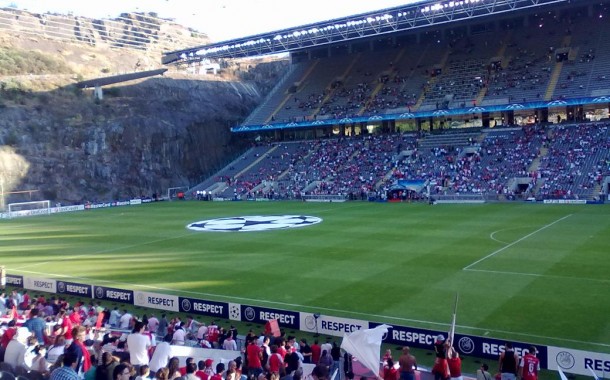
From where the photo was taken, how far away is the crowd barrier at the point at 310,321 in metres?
13.4

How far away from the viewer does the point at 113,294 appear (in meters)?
22.9

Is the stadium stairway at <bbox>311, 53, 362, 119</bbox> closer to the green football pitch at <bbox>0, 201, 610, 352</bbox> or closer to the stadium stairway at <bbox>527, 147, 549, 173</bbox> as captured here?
the stadium stairway at <bbox>527, 147, 549, 173</bbox>

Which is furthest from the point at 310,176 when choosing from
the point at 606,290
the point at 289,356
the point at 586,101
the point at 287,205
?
the point at 289,356

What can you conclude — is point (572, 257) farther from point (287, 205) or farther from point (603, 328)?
point (287, 205)

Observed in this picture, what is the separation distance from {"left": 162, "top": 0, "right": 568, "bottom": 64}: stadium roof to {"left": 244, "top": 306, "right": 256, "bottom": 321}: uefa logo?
47309mm

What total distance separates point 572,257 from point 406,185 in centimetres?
3298

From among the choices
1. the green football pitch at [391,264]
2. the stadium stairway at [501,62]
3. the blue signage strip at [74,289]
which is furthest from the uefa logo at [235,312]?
the stadium stairway at [501,62]

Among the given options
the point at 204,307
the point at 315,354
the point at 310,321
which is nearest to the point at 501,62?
the point at 204,307

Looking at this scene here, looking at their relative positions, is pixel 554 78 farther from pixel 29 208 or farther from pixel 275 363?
pixel 29 208

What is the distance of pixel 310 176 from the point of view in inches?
2670

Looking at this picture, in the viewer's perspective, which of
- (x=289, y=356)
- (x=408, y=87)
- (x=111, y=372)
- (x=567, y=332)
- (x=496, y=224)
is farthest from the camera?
(x=408, y=87)

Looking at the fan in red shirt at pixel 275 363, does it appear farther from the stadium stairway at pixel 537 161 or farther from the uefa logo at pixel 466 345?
the stadium stairway at pixel 537 161

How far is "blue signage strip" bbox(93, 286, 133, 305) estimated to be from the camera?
880 inches

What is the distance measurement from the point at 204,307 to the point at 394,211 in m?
29.2
